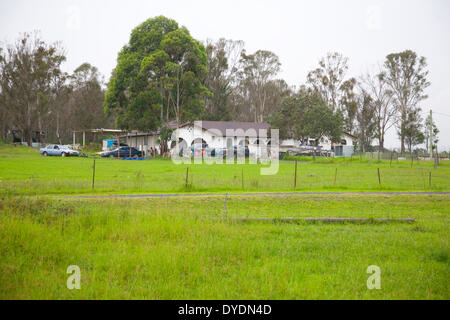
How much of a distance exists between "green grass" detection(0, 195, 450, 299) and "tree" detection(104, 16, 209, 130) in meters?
38.2

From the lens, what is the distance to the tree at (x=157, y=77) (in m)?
45.9

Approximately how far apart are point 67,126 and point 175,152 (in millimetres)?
39627

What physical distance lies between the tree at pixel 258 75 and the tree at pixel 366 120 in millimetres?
18673

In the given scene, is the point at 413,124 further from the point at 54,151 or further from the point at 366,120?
the point at 54,151

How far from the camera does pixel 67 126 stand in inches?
2975

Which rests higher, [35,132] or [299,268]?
[35,132]

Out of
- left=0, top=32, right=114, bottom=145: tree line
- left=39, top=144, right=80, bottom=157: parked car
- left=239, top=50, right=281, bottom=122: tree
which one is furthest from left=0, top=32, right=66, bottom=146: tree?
left=239, top=50, right=281, bottom=122: tree

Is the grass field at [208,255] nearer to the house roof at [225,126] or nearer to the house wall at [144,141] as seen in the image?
the house wall at [144,141]

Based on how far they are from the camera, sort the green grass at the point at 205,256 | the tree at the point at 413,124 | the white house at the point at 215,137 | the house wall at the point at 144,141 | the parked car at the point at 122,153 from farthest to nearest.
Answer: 1. the tree at the point at 413,124
2. the house wall at the point at 144,141
3. the white house at the point at 215,137
4. the parked car at the point at 122,153
5. the green grass at the point at 205,256

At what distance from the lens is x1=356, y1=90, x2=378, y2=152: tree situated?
230ft

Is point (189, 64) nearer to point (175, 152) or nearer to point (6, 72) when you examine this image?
point (175, 152)

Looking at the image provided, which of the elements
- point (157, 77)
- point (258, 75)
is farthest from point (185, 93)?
point (258, 75)

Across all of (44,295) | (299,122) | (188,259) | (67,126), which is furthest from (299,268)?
(67,126)

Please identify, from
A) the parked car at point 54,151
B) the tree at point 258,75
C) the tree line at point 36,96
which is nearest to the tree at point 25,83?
the tree line at point 36,96
